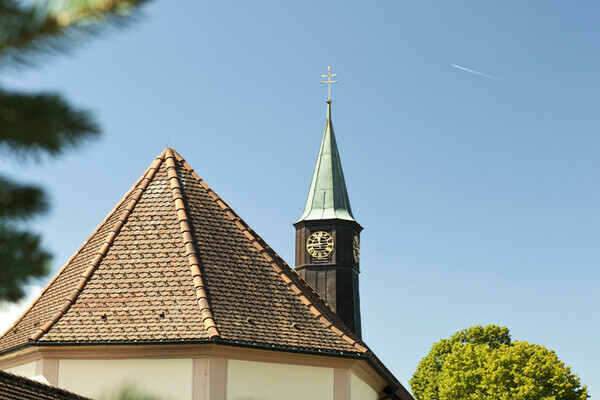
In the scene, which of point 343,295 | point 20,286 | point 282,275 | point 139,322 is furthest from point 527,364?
point 20,286

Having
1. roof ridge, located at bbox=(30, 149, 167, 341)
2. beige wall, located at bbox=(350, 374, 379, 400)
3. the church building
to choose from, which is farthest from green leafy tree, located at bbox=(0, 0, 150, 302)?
beige wall, located at bbox=(350, 374, 379, 400)

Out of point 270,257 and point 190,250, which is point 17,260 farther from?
point 270,257

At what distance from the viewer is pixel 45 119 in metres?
1.60

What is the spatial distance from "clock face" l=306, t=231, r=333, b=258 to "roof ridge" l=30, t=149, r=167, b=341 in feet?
32.6

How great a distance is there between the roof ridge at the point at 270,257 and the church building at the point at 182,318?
31mm

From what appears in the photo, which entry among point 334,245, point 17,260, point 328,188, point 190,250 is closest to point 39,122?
point 17,260

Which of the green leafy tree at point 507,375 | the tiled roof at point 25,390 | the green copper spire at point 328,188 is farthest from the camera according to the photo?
the green leafy tree at point 507,375

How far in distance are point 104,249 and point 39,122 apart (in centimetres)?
1510

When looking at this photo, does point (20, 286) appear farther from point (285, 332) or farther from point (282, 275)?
point (282, 275)

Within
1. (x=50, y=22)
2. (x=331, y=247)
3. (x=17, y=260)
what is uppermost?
(x=331, y=247)

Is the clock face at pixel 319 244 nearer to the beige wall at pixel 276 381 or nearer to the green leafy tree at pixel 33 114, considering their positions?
the beige wall at pixel 276 381

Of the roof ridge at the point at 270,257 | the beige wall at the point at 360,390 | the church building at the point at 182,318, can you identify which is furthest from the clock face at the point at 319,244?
the beige wall at the point at 360,390

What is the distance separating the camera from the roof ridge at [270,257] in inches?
636

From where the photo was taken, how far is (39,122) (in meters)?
1.60
